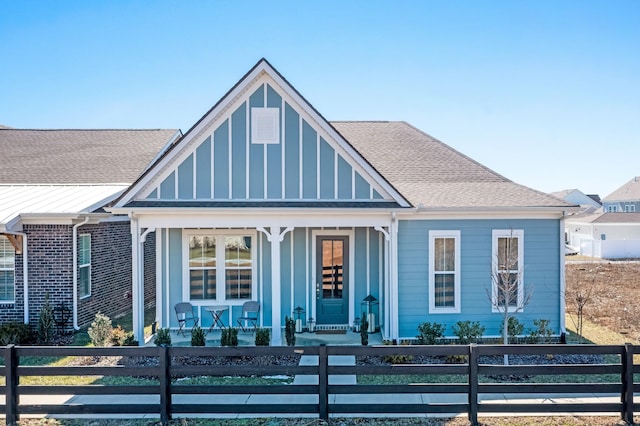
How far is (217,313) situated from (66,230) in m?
4.66

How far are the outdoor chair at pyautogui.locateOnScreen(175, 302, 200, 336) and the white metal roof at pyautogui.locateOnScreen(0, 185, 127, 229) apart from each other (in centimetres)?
360

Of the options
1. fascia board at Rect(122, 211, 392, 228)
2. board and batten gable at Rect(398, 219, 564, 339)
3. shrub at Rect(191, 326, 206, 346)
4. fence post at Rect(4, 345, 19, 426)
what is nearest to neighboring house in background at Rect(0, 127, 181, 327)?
fascia board at Rect(122, 211, 392, 228)

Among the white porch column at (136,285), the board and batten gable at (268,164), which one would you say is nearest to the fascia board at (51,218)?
the white porch column at (136,285)

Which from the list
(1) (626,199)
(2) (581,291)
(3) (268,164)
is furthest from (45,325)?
(1) (626,199)

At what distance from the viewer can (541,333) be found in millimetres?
10906

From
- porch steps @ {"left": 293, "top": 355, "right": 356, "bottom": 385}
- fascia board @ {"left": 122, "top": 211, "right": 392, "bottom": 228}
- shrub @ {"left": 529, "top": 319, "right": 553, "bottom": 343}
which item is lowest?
porch steps @ {"left": 293, "top": 355, "right": 356, "bottom": 385}

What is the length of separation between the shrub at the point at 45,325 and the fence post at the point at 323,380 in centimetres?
858

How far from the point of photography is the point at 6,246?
40.2ft

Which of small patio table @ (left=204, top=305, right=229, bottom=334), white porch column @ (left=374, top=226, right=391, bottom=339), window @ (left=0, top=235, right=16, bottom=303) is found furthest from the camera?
window @ (left=0, top=235, right=16, bottom=303)

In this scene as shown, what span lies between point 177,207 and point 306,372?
5627 millimetres

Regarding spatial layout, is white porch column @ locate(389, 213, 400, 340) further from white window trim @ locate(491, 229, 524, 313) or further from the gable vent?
the gable vent

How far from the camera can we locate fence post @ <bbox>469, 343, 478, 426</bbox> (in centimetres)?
620

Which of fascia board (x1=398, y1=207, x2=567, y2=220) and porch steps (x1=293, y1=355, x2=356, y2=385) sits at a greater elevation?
fascia board (x1=398, y1=207, x2=567, y2=220)

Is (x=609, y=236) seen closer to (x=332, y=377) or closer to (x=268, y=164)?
(x=268, y=164)
